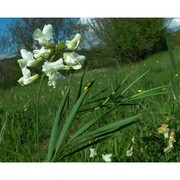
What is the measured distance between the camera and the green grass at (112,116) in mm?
1160

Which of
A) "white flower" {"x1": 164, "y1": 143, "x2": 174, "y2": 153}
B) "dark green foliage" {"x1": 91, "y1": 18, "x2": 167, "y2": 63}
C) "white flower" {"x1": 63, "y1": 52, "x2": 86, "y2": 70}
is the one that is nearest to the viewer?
"white flower" {"x1": 63, "y1": 52, "x2": 86, "y2": 70}

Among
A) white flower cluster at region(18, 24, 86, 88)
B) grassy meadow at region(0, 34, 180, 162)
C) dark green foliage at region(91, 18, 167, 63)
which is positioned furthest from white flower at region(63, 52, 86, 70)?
dark green foliage at region(91, 18, 167, 63)

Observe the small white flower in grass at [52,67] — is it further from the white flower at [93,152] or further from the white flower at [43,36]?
the white flower at [93,152]

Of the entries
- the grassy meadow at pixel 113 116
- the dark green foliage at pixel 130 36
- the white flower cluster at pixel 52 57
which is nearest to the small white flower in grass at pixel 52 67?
the white flower cluster at pixel 52 57

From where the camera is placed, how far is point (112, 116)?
1348 millimetres

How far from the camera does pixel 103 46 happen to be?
1.44m

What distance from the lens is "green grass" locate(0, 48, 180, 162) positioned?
1160 millimetres

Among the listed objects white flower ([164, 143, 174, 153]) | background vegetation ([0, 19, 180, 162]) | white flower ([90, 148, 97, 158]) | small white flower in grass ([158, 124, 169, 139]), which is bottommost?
white flower ([164, 143, 174, 153])

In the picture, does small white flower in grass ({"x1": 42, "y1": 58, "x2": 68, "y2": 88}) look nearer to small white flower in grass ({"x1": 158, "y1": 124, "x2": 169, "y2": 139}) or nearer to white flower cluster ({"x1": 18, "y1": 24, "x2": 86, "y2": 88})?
white flower cluster ({"x1": 18, "y1": 24, "x2": 86, "y2": 88})

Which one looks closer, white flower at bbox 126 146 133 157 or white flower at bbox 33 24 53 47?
white flower at bbox 33 24 53 47
